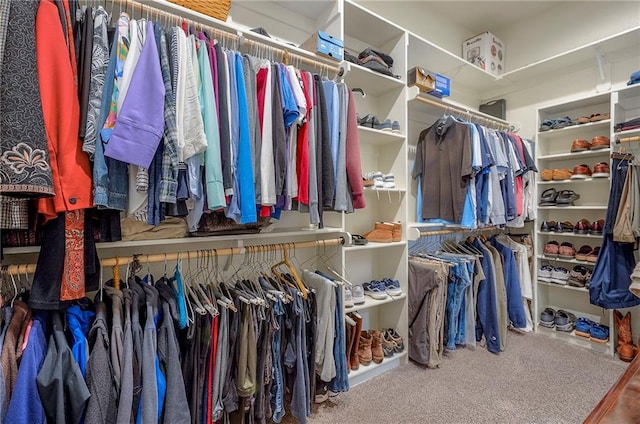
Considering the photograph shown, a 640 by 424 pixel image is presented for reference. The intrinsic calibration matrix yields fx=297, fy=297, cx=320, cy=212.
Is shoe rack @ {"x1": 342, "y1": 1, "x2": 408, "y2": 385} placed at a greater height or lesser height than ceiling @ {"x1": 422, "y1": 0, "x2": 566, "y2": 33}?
lesser

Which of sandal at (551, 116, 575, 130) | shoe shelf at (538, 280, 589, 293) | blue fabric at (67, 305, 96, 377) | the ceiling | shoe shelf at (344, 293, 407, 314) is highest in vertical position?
the ceiling

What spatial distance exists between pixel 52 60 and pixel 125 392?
1108mm

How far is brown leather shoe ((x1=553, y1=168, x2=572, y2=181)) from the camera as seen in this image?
259cm

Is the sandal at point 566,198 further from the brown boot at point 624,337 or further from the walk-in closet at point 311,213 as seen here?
the brown boot at point 624,337

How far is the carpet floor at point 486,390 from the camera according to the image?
165 cm

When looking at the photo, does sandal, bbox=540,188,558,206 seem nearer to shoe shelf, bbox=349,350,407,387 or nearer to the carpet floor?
the carpet floor

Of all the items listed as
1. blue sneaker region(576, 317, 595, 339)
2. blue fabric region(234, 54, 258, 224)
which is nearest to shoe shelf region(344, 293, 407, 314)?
blue fabric region(234, 54, 258, 224)

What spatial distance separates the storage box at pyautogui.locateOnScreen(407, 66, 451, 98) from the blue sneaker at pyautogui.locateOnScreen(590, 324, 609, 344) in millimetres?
2253

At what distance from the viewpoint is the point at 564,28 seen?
280cm

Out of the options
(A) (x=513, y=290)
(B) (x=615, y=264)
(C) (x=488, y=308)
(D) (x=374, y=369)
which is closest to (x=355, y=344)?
(D) (x=374, y=369)

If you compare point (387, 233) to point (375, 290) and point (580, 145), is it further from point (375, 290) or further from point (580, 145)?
point (580, 145)

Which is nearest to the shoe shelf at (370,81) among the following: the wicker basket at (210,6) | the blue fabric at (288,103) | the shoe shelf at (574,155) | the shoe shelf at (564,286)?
the blue fabric at (288,103)

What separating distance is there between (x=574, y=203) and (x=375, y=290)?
2087mm

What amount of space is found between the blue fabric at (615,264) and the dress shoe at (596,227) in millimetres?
148
